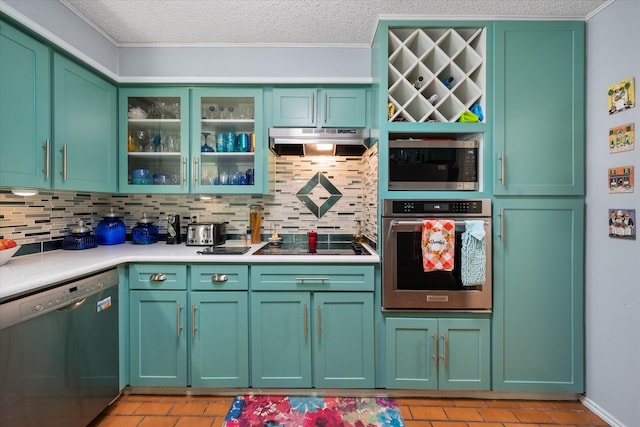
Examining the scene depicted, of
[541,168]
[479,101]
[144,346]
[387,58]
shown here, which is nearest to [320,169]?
[387,58]

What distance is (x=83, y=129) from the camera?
1958mm

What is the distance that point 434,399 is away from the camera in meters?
1.98

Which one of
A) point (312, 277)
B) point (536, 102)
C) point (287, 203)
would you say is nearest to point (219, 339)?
point (312, 277)

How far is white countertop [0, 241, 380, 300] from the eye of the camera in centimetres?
139

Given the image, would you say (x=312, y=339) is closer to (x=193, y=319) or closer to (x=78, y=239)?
(x=193, y=319)

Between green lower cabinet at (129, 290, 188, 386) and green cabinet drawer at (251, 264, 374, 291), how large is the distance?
0.53 metres

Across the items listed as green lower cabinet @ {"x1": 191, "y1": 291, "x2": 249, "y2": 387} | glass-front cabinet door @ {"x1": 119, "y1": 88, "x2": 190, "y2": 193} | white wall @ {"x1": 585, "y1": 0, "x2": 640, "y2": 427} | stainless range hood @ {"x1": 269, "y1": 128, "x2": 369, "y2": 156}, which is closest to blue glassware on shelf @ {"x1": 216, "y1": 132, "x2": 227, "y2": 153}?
glass-front cabinet door @ {"x1": 119, "y1": 88, "x2": 190, "y2": 193}

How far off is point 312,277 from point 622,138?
1.99 meters

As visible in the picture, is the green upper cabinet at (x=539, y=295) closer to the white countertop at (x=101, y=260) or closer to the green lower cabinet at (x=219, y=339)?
the white countertop at (x=101, y=260)

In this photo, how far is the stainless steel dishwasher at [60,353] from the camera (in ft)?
4.03

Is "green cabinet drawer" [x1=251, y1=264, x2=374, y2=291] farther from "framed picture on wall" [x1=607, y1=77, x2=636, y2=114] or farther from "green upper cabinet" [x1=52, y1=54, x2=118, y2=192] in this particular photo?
"framed picture on wall" [x1=607, y1=77, x2=636, y2=114]

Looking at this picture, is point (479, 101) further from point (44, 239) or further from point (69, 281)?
point (44, 239)

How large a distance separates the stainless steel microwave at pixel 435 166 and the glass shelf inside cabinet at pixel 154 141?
1.66 m

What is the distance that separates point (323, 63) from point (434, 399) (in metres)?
2.56
